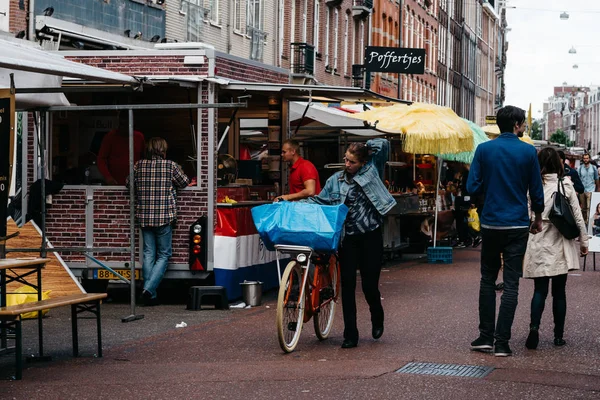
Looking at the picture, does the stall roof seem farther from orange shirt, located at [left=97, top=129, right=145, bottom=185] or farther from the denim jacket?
the denim jacket

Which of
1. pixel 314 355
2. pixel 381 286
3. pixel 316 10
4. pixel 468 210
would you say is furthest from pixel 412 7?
pixel 314 355

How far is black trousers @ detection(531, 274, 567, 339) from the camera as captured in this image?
10.6 meters

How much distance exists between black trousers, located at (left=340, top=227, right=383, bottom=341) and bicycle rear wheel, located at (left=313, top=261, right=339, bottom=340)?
0.32m

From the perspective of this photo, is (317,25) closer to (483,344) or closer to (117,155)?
(117,155)

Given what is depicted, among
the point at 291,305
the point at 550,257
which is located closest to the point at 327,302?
the point at 291,305

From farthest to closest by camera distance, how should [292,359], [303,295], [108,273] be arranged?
[108,273] → [303,295] → [292,359]

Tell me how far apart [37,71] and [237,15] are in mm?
23665

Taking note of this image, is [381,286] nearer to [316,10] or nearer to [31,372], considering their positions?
[31,372]

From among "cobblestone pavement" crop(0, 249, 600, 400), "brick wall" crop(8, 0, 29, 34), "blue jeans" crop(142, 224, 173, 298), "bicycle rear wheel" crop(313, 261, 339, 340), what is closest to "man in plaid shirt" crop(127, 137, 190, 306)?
"blue jeans" crop(142, 224, 173, 298)

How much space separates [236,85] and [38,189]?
251 centimetres

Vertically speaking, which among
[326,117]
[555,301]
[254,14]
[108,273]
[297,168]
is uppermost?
[254,14]

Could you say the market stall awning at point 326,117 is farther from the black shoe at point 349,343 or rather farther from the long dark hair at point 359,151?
the black shoe at point 349,343

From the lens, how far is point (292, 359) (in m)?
9.85

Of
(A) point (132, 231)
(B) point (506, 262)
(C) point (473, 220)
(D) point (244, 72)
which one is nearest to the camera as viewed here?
(B) point (506, 262)
